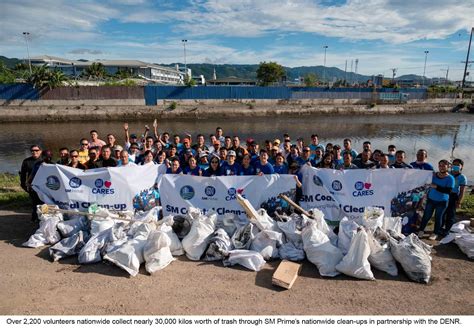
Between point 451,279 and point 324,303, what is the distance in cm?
198

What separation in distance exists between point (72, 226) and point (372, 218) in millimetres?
5053

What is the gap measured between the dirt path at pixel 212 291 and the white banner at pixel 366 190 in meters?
1.14

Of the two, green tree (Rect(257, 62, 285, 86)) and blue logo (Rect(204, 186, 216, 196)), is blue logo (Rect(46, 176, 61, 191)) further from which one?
green tree (Rect(257, 62, 285, 86))

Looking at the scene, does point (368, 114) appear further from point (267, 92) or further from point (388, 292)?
point (388, 292)

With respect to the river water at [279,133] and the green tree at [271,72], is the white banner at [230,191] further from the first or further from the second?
the green tree at [271,72]

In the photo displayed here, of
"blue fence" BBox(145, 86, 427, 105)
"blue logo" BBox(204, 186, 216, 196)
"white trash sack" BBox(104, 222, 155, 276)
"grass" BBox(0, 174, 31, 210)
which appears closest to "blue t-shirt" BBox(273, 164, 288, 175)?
"blue logo" BBox(204, 186, 216, 196)

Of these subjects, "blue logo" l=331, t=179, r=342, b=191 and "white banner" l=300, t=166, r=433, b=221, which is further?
"blue logo" l=331, t=179, r=342, b=191

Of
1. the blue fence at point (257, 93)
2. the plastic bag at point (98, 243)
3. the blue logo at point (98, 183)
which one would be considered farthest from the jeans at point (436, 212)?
the blue fence at point (257, 93)

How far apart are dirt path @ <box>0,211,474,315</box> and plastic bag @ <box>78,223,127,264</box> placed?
0.11m

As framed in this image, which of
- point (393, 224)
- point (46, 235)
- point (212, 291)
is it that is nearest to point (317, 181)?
point (393, 224)

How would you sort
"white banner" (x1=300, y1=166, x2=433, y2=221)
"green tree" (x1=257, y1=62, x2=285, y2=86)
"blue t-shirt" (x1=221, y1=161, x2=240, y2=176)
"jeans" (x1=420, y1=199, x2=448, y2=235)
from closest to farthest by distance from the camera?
"jeans" (x1=420, y1=199, x2=448, y2=235)
"white banner" (x1=300, y1=166, x2=433, y2=221)
"blue t-shirt" (x1=221, y1=161, x2=240, y2=176)
"green tree" (x1=257, y1=62, x2=285, y2=86)

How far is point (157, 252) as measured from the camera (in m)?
4.48

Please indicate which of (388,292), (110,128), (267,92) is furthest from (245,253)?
(267,92)

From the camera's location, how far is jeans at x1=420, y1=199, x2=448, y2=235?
5255 millimetres
